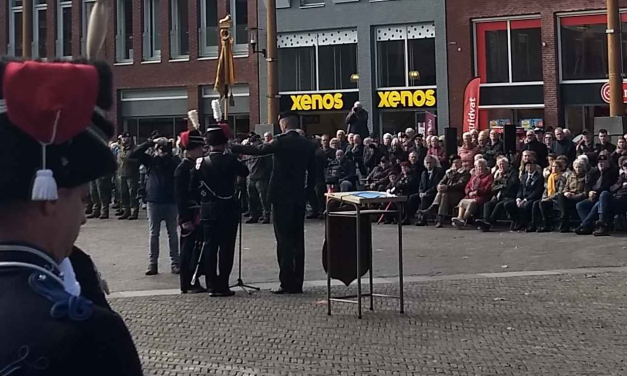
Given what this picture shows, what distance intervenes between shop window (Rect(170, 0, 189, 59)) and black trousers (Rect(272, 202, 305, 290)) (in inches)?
1130

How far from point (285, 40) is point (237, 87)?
270 centimetres

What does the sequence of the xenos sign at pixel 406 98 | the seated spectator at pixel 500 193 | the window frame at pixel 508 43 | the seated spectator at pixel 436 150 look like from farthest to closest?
the xenos sign at pixel 406 98 < the window frame at pixel 508 43 < the seated spectator at pixel 436 150 < the seated spectator at pixel 500 193

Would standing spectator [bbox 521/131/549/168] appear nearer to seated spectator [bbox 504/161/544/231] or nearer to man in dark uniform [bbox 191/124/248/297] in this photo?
seated spectator [bbox 504/161/544/231]

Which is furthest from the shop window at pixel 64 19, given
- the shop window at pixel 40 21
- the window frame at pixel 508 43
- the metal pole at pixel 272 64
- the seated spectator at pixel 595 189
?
the seated spectator at pixel 595 189

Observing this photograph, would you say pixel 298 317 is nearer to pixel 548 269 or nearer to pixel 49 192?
pixel 548 269

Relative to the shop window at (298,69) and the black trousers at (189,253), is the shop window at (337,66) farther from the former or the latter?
the black trousers at (189,253)

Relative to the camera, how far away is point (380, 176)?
2122 centimetres

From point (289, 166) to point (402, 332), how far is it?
3.23 metres

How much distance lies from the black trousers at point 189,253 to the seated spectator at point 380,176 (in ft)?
30.8

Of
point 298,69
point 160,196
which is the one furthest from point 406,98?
point 160,196

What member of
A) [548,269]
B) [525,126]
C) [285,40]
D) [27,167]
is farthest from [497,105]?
[27,167]

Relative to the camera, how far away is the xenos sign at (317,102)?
3575cm

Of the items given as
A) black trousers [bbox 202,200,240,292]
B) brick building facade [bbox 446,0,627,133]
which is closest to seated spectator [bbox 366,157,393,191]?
black trousers [bbox 202,200,240,292]

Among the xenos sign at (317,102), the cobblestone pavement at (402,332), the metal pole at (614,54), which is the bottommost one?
the cobblestone pavement at (402,332)
